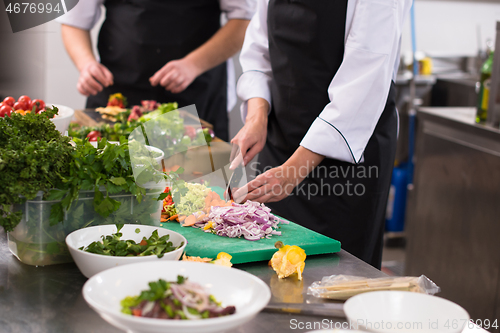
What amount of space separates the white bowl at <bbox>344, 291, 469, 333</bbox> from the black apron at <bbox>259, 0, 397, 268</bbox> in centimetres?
78

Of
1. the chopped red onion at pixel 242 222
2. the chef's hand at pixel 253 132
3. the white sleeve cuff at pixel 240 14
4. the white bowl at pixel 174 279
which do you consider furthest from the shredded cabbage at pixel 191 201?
the white sleeve cuff at pixel 240 14

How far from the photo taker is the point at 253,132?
1429 millimetres

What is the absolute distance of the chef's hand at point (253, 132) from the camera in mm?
1384

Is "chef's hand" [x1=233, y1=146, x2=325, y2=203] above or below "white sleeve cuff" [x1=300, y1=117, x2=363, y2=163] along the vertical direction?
below

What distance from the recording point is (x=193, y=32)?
7.52ft

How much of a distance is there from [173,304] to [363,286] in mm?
332

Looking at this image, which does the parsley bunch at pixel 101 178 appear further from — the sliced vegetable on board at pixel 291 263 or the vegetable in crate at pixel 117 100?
the vegetable in crate at pixel 117 100

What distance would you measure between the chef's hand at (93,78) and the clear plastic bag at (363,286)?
1.51m

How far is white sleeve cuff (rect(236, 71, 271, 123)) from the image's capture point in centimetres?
158

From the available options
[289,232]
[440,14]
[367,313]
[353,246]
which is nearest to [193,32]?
[353,246]

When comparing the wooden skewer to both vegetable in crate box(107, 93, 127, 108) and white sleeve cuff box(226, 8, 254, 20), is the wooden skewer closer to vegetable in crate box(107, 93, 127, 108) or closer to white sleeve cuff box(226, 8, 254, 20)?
vegetable in crate box(107, 93, 127, 108)

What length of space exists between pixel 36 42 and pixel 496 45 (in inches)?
93.4

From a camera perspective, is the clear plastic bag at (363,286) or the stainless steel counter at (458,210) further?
the stainless steel counter at (458,210)

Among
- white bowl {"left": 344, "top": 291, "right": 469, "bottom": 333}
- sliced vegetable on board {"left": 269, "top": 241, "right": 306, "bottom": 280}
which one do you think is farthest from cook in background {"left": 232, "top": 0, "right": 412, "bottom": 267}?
white bowl {"left": 344, "top": 291, "right": 469, "bottom": 333}
